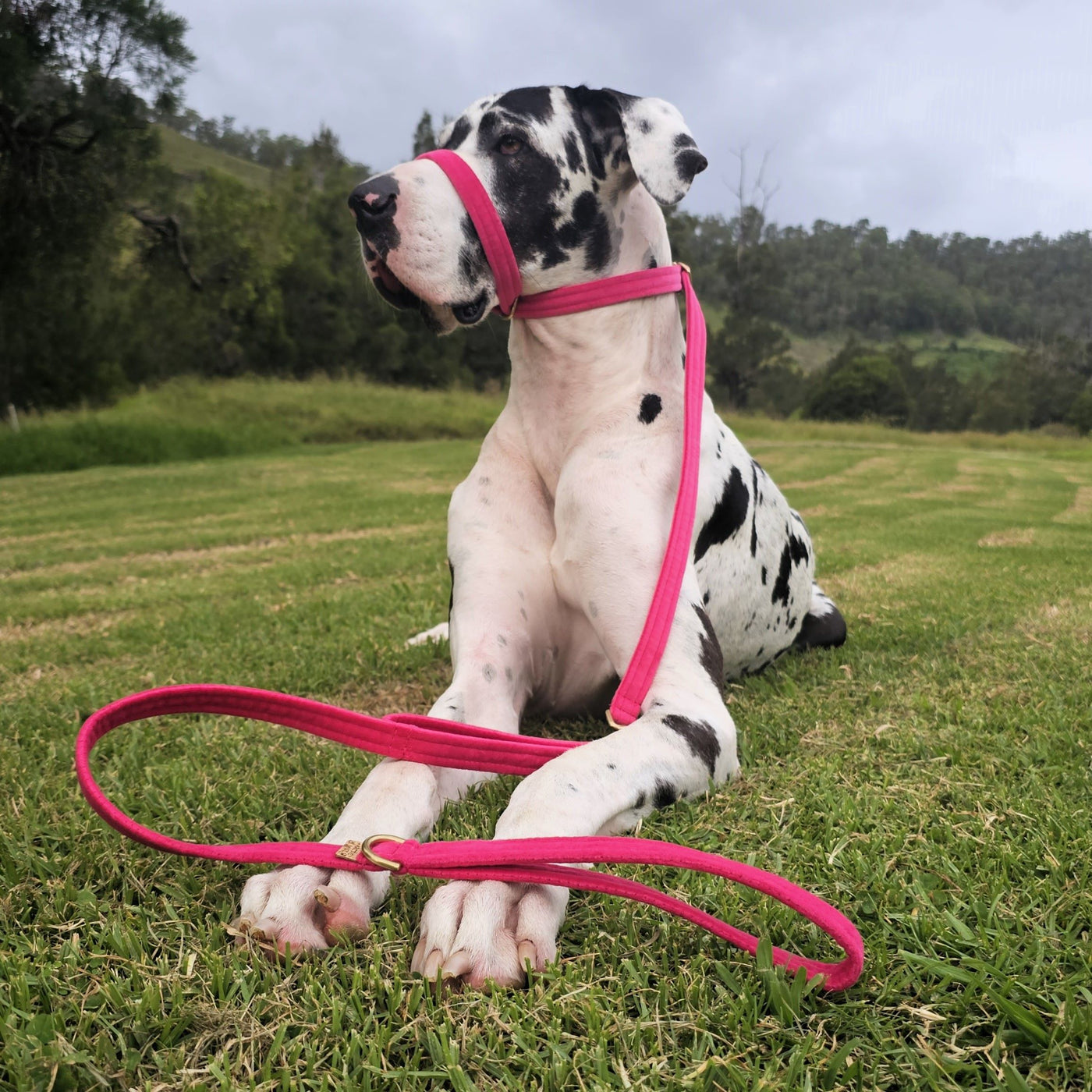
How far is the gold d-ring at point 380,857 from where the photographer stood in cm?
167

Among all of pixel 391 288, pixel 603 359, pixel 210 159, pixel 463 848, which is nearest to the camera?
pixel 463 848

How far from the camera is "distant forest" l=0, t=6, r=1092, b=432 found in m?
14.2

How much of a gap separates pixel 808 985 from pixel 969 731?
160 cm

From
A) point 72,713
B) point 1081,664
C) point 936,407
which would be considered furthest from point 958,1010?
point 936,407

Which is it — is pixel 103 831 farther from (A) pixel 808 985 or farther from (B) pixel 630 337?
(B) pixel 630 337

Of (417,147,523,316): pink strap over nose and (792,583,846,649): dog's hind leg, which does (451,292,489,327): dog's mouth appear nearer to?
(417,147,523,316): pink strap over nose

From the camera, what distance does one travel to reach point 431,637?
469cm

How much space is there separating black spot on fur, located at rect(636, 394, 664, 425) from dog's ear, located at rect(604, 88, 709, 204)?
1.90 ft

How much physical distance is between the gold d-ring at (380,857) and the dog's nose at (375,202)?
1.55 metres

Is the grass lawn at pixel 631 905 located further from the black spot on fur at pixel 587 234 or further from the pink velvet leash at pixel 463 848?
the black spot on fur at pixel 587 234

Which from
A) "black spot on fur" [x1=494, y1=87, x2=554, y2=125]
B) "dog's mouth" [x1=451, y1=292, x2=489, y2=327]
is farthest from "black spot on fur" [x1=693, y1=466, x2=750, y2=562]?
"black spot on fur" [x1=494, y1=87, x2=554, y2=125]

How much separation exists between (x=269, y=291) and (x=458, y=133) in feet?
75.6

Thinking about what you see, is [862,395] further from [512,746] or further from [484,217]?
[512,746]

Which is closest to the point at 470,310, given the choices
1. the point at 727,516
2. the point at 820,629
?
the point at 727,516
